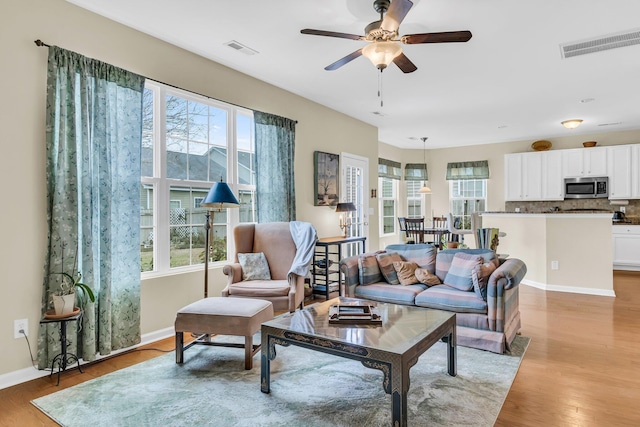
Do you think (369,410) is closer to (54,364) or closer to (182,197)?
(54,364)

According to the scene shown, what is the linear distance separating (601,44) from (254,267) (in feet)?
13.3

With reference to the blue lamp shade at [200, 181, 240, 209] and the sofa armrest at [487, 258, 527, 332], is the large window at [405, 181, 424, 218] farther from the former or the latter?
the blue lamp shade at [200, 181, 240, 209]

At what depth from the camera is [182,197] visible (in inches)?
151

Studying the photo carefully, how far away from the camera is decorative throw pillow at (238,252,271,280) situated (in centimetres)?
390

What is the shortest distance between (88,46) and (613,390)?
15.3ft

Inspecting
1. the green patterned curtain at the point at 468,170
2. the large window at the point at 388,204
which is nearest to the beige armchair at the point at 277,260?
the large window at the point at 388,204

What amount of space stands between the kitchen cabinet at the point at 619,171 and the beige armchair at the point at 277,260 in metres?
6.79

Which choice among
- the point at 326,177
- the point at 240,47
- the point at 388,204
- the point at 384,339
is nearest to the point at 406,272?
the point at 384,339

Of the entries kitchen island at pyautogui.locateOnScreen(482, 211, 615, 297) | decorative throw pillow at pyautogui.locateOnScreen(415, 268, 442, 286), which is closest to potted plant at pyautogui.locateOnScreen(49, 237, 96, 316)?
decorative throw pillow at pyautogui.locateOnScreen(415, 268, 442, 286)

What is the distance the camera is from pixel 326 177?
5711 millimetres

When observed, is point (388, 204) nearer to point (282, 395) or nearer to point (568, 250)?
point (568, 250)

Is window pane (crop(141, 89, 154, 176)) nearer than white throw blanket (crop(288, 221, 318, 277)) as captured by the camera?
Yes

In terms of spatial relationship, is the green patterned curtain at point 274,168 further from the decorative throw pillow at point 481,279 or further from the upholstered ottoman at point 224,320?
the decorative throw pillow at point 481,279

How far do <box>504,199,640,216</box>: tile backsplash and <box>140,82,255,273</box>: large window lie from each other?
6.72 meters
